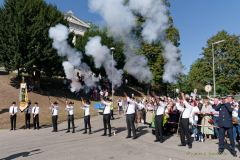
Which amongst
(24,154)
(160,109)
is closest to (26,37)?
(160,109)

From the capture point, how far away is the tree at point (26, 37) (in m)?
42.7

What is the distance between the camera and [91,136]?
64.0ft

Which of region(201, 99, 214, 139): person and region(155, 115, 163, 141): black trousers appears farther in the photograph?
region(201, 99, 214, 139): person

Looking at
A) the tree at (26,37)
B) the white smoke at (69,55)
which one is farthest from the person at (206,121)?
the tree at (26,37)

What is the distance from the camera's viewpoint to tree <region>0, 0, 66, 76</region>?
42656 millimetres

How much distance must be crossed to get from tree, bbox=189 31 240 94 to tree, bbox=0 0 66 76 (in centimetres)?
2428

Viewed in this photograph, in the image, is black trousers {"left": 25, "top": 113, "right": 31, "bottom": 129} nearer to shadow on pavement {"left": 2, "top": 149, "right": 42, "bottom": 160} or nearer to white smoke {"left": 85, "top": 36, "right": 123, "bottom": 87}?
white smoke {"left": 85, "top": 36, "right": 123, "bottom": 87}

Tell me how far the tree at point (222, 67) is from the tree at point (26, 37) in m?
24.3

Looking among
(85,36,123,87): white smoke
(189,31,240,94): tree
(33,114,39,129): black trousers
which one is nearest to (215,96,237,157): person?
(33,114,39,129): black trousers

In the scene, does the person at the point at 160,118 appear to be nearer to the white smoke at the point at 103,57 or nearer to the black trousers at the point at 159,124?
the black trousers at the point at 159,124

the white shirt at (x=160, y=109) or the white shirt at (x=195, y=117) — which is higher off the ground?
the white shirt at (x=160, y=109)

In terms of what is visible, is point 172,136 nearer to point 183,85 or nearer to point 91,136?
point 91,136

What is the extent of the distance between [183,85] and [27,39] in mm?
29866

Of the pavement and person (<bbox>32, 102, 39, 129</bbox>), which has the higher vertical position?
person (<bbox>32, 102, 39, 129</bbox>)
